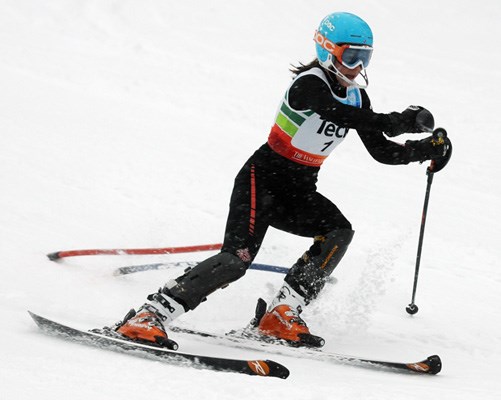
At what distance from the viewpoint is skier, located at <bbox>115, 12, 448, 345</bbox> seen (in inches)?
171

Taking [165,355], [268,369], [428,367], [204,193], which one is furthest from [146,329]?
[204,193]

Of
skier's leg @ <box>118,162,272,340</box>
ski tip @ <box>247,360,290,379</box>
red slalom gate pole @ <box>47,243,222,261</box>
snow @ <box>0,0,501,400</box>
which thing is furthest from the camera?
red slalom gate pole @ <box>47,243,222,261</box>

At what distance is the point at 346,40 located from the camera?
4.49m

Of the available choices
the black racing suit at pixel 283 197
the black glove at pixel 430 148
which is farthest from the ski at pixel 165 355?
the black glove at pixel 430 148

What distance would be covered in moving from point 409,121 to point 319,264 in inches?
39.5

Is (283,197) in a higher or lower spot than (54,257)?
higher

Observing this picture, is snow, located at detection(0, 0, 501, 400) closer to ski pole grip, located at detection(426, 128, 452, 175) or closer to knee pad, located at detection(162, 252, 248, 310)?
knee pad, located at detection(162, 252, 248, 310)

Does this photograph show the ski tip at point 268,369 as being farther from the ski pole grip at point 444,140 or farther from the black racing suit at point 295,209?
the ski pole grip at point 444,140

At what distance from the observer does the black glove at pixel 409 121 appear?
→ 448cm

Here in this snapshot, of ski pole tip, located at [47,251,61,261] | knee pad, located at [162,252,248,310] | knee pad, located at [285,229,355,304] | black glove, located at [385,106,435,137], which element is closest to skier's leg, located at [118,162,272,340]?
knee pad, located at [162,252,248,310]

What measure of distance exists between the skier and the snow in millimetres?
336

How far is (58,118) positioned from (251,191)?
5456mm

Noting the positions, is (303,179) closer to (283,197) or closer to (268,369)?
(283,197)

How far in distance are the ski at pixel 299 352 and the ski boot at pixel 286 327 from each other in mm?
63
